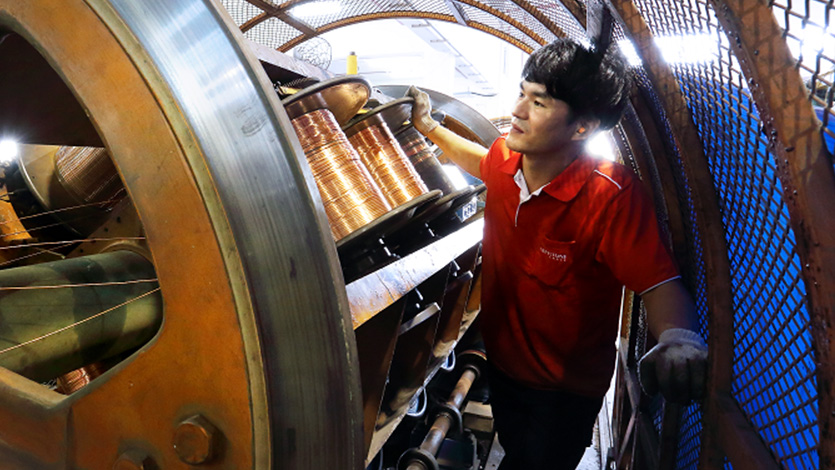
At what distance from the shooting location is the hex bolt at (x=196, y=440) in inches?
26.4

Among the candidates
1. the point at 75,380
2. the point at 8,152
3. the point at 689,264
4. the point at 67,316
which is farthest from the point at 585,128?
the point at 8,152

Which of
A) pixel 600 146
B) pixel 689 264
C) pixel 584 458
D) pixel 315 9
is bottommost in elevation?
pixel 584 458

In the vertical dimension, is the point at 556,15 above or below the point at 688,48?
above

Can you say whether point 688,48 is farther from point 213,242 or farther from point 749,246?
point 213,242

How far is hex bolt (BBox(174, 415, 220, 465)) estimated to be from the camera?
67cm

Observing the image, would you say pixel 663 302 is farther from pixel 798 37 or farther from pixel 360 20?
pixel 360 20

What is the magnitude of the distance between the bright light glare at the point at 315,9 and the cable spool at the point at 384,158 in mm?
2533

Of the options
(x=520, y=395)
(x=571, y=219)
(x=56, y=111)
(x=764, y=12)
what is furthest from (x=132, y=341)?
(x=520, y=395)

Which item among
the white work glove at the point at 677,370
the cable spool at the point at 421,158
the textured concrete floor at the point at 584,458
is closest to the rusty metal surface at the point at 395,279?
the cable spool at the point at 421,158

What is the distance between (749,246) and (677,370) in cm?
35

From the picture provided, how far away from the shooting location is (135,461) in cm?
70

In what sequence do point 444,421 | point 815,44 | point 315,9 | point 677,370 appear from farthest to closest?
point 315,9
point 444,421
point 677,370
point 815,44

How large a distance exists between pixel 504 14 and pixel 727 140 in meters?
2.44

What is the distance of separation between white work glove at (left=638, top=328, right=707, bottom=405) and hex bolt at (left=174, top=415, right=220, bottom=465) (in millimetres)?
987
